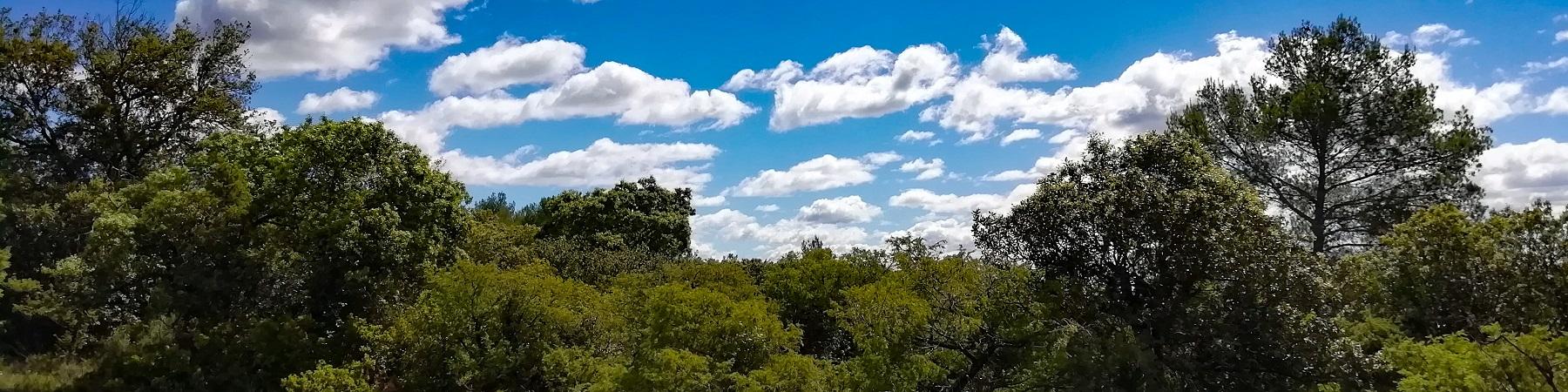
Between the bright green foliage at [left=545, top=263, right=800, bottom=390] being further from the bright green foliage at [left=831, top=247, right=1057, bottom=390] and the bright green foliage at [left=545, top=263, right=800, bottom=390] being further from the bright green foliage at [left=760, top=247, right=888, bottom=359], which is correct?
the bright green foliage at [left=760, top=247, right=888, bottom=359]

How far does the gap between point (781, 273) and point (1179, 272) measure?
2046cm

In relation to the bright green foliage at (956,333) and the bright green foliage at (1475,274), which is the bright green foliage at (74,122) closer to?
the bright green foliage at (956,333)

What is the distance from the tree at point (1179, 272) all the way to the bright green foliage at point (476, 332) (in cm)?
1496

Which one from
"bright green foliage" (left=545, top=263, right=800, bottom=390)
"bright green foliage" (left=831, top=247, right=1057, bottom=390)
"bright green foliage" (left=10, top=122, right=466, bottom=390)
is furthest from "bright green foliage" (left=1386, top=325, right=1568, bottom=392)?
"bright green foliage" (left=10, top=122, right=466, bottom=390)

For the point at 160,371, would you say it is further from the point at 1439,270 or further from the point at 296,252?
the point at 1439,270

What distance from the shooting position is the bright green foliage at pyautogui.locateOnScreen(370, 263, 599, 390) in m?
25.4

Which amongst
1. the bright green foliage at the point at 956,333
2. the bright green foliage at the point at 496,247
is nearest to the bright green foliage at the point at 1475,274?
the bright green foliage at the point at 956,333

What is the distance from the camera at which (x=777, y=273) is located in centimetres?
3672

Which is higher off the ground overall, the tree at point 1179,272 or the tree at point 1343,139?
the tree at point 1343,139

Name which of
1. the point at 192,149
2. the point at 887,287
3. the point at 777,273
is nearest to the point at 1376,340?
the point at 887,287

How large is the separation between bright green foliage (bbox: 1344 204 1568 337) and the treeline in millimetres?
64

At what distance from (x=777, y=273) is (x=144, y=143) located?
27035 mm

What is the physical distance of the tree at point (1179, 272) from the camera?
16953mm

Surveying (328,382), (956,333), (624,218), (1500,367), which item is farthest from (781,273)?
(624,218)
